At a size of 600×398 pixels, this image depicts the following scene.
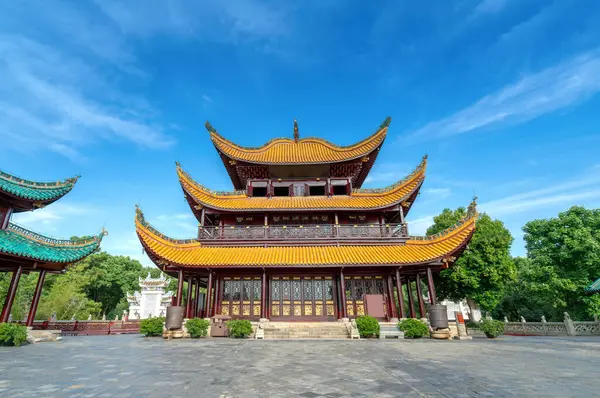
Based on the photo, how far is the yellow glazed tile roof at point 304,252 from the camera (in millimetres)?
15812

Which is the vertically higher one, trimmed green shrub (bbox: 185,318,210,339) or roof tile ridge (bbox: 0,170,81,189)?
roof tile ridge (bbox: 0,170,81,189)

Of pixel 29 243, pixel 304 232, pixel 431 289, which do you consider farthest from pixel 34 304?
pixel 431 289

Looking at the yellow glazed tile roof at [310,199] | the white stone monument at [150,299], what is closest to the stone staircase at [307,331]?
the yellow glazed tile roof at [310,199]

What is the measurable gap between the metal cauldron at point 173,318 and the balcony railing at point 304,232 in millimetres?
4816

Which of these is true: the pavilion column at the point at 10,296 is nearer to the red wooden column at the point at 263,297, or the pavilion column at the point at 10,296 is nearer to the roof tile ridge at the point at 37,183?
the roof tile ridge at the point at 37,183

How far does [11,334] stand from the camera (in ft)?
38.5

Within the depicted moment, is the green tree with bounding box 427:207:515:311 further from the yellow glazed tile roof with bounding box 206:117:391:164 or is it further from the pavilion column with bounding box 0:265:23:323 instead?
the pavilion column with bounding box 0:265:23:323

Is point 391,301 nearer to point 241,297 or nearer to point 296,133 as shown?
point 241,297

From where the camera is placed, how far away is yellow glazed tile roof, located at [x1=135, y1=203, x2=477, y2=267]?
15812 mm

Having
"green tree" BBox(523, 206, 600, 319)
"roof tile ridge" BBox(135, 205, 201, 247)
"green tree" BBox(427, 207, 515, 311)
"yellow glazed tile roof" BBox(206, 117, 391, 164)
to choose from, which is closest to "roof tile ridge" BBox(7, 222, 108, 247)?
"roof tile ridge" BBox(135, 205, 201, 247)

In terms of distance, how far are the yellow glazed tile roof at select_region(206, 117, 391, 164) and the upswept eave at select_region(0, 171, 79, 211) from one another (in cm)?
905

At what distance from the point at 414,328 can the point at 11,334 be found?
17.3m

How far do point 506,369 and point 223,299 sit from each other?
14356 mm

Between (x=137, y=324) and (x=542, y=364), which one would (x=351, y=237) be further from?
(x=137, y=324)
